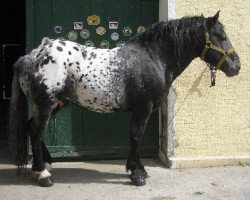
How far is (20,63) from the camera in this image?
4.64m

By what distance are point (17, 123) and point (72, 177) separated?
92 cm

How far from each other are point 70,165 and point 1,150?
145 cm

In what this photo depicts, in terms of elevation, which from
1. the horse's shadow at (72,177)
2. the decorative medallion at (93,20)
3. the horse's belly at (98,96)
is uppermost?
the decorative medallion at (93,20)

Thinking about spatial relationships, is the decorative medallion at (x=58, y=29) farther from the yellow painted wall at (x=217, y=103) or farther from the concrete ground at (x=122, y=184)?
the concrete ground at (x=122, y=184)

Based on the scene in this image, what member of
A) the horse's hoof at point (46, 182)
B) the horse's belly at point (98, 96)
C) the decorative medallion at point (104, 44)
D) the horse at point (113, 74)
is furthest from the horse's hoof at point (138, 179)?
the decorative medallion at point (104, 44)

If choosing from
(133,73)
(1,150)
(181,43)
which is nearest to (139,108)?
(133,73)

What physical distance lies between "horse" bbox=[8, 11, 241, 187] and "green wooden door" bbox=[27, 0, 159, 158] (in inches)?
31.9

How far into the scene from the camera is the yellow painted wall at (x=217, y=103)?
5.29 m

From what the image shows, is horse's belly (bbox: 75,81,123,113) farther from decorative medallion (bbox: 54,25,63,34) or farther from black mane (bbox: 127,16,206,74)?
decorative medallion (bbox: 54,25,63,34)

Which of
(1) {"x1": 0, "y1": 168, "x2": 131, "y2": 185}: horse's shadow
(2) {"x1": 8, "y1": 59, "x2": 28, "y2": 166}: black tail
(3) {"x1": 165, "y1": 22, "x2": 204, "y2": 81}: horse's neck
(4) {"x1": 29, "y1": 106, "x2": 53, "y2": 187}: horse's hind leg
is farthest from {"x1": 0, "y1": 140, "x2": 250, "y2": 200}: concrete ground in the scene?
(3) {"x1": 165, "y1": 22, "x2": 204, "y2": 81}: horse's neck

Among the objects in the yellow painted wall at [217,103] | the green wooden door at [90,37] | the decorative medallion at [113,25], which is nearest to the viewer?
the yellow painted wall at [217,103]

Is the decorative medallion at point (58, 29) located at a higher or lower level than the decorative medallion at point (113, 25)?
lower

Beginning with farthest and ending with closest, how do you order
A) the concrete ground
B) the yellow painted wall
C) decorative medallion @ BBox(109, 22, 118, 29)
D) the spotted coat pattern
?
decorative medallion @ BBox(109, 22, 118, 29), the yellow painted wall, the spotted coat pattern, the concrete ground

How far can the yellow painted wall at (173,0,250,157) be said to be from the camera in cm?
529
